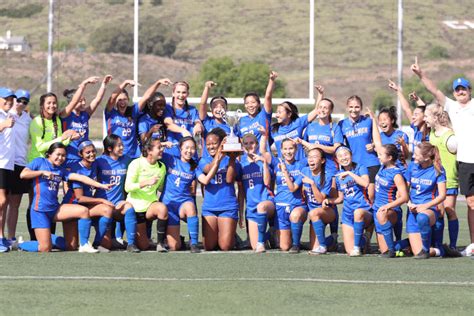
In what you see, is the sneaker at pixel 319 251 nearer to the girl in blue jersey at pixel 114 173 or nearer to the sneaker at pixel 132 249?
the sneaker at pixel 132 249

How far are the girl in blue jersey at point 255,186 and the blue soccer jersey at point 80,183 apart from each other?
156cm

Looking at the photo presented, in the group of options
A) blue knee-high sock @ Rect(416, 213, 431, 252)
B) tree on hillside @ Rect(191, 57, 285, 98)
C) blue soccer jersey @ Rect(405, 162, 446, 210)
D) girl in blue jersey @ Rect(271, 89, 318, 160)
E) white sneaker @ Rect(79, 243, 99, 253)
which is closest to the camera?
blue knee-high sock @ Rect(416, 213, 431, 252)

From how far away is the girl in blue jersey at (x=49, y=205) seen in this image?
10609 mm

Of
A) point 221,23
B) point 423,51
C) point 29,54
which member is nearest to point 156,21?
point 221,23

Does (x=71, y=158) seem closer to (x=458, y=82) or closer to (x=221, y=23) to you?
(x=458, y=82)

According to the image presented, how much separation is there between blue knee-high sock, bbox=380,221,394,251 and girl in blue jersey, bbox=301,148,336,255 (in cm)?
62

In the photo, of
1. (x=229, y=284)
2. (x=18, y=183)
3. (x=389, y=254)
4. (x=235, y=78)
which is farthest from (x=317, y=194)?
(x=235, y=78)

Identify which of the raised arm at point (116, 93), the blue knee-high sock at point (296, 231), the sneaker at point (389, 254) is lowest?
the sneaker at point (389, 254)

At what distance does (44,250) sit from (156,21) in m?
67.7

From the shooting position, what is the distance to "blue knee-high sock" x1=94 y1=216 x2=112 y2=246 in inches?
424

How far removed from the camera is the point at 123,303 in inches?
295

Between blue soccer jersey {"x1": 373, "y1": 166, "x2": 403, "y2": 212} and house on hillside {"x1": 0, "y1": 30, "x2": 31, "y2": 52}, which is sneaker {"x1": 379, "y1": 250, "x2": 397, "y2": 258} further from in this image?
house on hillside {"x1": 0, "y1": 30, "x2": 31, "y2": 52}

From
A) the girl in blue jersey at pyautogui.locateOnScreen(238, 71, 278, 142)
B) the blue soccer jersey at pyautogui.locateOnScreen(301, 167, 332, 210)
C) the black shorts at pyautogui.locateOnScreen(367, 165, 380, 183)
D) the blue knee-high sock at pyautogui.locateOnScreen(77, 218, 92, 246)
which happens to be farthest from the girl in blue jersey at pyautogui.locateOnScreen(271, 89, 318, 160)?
the blue knee-high sock at pyautogui.locateOnScreen(77, 218, 92, 246)

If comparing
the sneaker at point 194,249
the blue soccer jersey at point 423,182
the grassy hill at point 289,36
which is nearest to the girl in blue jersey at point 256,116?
the sneaker at point 194,249
